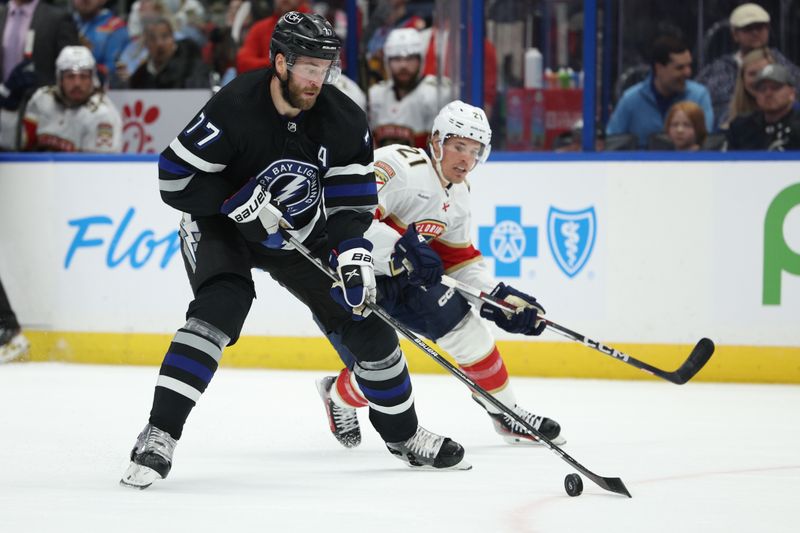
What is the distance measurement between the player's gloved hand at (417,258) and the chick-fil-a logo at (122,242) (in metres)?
2.27

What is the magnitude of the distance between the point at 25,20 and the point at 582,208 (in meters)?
3.01

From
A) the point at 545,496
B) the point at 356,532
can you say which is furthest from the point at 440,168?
the point at 356,532

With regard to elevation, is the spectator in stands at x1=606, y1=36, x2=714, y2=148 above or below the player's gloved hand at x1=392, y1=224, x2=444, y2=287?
above

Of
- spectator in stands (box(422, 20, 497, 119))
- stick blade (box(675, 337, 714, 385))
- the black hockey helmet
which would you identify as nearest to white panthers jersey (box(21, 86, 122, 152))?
spectator in stands (box(422, 20, 497, 119))

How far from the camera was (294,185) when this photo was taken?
3.46 meters

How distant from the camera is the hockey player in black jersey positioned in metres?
3.27

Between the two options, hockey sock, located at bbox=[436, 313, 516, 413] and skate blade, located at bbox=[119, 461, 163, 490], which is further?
hockey sock, located at bbox=[436, 313, 516, 413]

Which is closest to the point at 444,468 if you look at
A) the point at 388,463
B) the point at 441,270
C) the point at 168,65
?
the point at 388,463

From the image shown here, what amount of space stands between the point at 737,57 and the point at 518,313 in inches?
93.5

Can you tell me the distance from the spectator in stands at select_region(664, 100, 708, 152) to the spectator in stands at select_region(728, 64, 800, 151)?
0.13 meters

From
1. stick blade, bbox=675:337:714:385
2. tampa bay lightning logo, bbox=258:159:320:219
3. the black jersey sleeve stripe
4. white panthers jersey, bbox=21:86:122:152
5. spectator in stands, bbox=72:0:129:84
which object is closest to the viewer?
the black jersey sleeve stripe

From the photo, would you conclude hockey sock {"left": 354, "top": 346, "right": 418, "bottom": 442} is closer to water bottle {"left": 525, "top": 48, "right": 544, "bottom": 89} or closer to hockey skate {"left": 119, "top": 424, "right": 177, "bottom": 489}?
hockey skate {"left": 119, "top": 424, "right": 177, "bottom": 489}

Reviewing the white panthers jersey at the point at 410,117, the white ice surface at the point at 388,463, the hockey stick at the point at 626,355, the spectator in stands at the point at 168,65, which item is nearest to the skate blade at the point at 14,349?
the white ice surface at the point at 388,463

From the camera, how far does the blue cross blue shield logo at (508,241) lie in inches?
221
